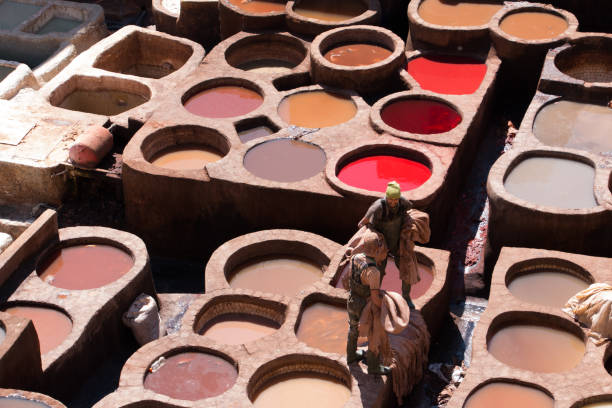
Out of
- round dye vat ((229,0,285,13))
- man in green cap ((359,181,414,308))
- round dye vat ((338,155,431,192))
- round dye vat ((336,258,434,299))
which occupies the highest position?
man in green cap ((359,181,414,308))

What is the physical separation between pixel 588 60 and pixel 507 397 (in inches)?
401

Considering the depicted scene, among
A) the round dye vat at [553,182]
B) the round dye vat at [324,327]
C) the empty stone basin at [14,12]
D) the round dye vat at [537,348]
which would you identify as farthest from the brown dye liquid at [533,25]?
the empty stone basin at [14,12]

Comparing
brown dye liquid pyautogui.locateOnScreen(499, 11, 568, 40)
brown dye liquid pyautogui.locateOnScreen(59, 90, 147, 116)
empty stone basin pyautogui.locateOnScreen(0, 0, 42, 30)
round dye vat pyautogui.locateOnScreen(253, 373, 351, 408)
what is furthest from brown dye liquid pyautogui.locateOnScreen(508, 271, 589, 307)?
empty stone basin pyautogui.locateOnScreen(0, 0, 42, 30)

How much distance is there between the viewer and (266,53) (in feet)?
73.7

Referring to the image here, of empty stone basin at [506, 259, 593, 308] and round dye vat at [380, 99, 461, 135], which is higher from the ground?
round dye vat at [380, 99, 461, 135]

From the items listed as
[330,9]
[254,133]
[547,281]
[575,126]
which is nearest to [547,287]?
[547,281]

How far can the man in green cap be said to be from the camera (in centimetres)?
1281

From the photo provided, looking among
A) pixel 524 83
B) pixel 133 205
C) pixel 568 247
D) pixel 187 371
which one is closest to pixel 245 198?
pixel 133 205

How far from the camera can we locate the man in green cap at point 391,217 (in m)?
12.8

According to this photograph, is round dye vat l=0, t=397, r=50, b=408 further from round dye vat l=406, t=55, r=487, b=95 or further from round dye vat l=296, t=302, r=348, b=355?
round dye vat l=406, t=55, r=487, b=95

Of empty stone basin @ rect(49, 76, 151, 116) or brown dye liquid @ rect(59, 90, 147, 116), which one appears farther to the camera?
brown dye liquid @ rect(59, 90, 147, 116)

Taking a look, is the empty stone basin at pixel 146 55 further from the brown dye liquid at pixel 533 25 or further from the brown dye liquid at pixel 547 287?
the brown dye liquid at pixel 547 287

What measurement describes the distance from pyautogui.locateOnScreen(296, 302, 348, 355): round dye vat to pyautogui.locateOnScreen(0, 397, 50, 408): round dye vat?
3.83m

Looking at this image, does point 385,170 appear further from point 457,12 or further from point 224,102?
point 457,12
